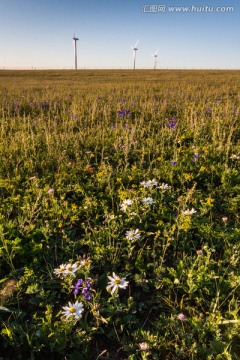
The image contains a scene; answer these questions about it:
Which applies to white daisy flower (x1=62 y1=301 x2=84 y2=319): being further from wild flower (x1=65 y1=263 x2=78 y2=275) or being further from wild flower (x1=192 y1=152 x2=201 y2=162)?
wild flower (x1=192 y1=152 x2=201 y2=162)

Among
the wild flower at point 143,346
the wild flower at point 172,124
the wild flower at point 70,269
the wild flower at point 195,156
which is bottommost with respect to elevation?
the wild flower at point 143,346

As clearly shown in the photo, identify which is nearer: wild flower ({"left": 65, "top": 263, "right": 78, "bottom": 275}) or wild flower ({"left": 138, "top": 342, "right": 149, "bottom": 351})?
wild flower ({"left": 138, "top": 342, "right": 149, "bottom": 351})

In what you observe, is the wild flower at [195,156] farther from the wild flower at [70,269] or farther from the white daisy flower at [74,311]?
the white daisy flower at [74,311]

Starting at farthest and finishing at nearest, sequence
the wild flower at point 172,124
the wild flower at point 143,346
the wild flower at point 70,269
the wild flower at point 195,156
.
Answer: the wild flower at point 172,124 → the wild flower at point 195,156 → the wild flower at point 70,269 → the wild flower at point 143,346

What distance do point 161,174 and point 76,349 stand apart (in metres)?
2.38

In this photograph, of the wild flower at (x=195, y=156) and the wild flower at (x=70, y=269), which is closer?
the wild flower at (x=70, y=269)

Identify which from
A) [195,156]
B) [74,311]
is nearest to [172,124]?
[195,156]

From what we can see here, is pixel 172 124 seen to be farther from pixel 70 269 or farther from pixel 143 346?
pixel 143 346

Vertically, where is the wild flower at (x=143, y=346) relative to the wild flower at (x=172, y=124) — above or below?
below

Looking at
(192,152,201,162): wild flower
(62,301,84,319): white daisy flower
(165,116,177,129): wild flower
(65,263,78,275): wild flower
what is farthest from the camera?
(165,116,177,129): wild flower

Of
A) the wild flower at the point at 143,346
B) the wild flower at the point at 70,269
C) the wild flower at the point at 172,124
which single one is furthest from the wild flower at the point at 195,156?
the wild flower at the point at 143,346

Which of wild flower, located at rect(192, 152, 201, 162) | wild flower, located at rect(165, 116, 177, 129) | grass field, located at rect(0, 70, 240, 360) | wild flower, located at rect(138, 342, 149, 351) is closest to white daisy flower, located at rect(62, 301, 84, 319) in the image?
grass field, located at rect(0, 70, 240, 360)

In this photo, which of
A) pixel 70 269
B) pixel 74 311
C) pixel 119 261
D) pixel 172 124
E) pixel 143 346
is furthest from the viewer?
pixel 172 124

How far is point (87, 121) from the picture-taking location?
6.20m
